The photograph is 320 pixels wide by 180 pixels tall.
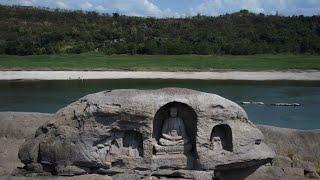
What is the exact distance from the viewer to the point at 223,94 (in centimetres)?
3503

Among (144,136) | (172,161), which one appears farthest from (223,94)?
(144,136)

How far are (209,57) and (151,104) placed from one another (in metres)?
43.2

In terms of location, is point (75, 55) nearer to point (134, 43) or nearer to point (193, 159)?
point (134, 43)

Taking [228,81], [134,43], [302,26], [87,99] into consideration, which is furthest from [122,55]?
[87,99]

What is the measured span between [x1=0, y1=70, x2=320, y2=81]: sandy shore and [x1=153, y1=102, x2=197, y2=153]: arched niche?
3172cm

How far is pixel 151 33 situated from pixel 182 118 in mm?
54832

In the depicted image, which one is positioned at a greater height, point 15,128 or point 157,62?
point 157,62

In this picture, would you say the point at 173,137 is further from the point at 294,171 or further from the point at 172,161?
the point at 294,171

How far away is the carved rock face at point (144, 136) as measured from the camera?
→ 40.1 feet

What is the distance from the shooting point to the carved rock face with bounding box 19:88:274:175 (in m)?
12.2

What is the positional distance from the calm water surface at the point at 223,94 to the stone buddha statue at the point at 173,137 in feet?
40.5

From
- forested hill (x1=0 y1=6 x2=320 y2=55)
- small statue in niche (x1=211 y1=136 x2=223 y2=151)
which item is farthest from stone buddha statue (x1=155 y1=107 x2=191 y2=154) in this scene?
forested hill (x1=0 y1=6 x2=320 y2=55)

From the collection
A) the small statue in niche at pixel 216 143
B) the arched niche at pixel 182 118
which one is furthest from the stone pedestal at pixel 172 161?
the small statue in niche at pixel 216 143

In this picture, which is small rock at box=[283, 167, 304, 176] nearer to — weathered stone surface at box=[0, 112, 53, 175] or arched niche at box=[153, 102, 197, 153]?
arched niche at box=[153, 102, 197, 153]
